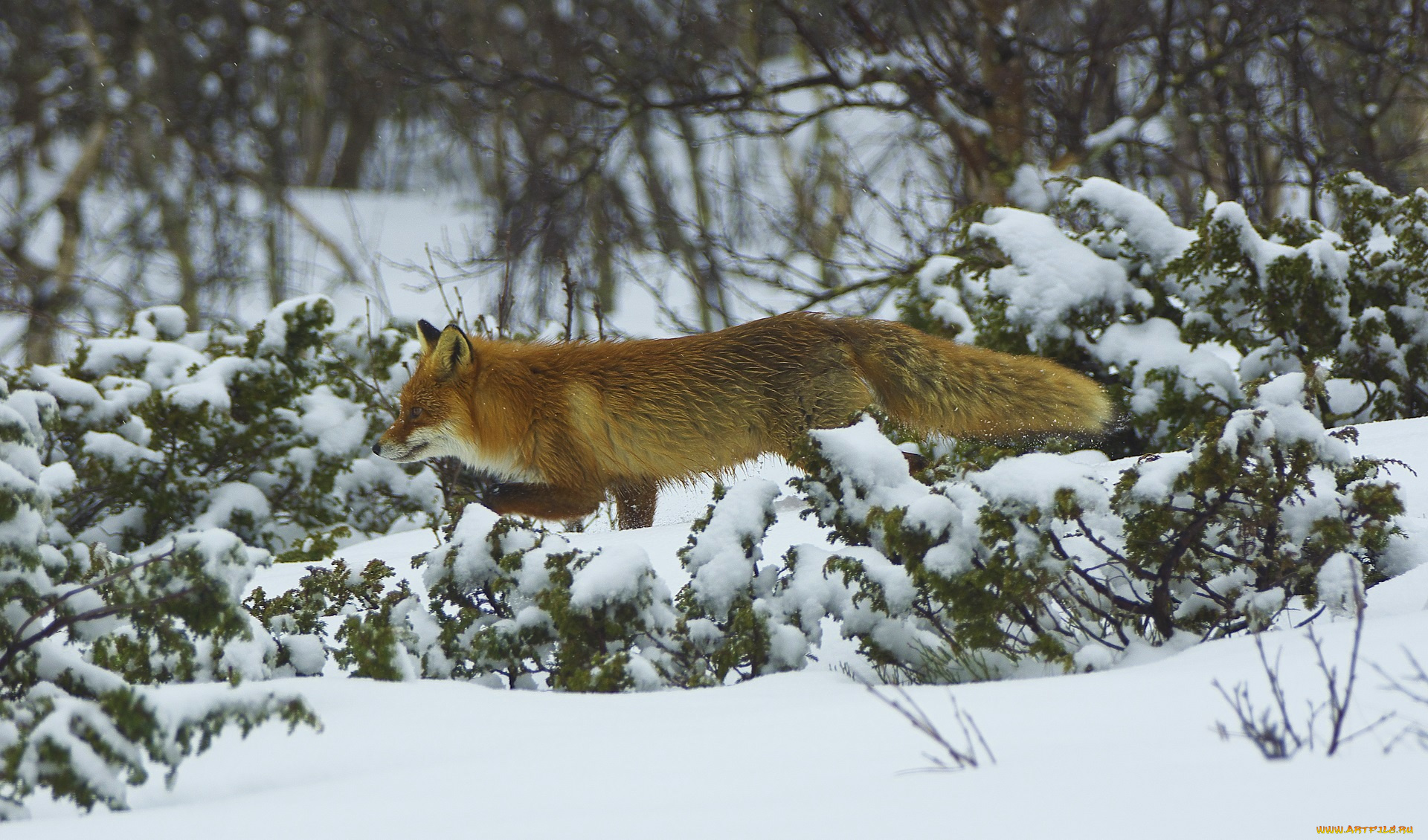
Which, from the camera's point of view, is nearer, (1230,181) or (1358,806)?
(1358,806)

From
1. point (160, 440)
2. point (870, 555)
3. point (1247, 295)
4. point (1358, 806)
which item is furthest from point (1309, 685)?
point (160, 440)

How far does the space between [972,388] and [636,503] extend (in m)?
1.77

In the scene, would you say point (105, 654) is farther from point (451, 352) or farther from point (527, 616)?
point (451, 352)

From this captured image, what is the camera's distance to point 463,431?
18.1 feet

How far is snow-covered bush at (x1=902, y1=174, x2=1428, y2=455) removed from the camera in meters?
5.70

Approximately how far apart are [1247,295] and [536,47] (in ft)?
39.6

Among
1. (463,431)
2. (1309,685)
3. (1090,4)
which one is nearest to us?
(1309,685)

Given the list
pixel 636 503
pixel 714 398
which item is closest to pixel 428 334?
pixel 636 503

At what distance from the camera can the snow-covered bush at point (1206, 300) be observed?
18.7 feet

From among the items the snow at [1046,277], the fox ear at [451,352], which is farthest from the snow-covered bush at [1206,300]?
the fox ear at [451,352]

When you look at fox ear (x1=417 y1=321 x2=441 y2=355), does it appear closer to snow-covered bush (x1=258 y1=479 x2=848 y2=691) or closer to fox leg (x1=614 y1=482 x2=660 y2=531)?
fox leg (x1=614 y1=482 x2=660 y2=531)

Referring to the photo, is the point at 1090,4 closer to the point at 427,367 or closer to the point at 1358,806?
the point at 427,367

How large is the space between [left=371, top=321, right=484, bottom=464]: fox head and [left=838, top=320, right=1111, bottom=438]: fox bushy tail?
6.22 feet

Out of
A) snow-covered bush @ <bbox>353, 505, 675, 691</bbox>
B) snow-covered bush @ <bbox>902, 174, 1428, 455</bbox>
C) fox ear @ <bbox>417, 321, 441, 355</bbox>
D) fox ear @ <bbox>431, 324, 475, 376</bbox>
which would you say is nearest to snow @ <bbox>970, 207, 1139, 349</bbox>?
snow-covered bush @ <bbox>902, 174, 1428, 455</bbox>
